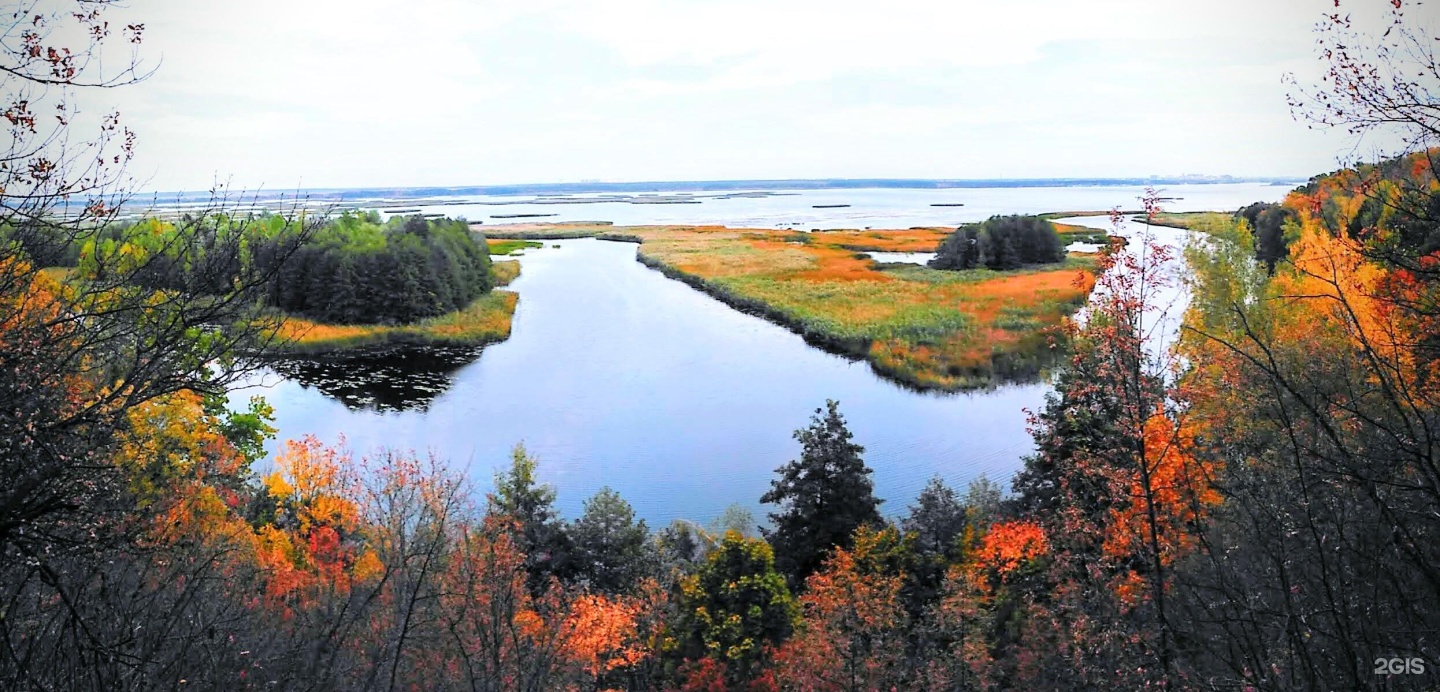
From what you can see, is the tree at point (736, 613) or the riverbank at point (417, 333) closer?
the tree at point (736, 613)

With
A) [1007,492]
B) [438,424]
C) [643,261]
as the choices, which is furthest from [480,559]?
[643,261]

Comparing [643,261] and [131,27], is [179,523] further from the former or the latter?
[643,261]

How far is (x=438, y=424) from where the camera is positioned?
87.6ft

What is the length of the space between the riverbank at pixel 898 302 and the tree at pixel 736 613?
709 cm

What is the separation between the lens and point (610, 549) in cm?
1644

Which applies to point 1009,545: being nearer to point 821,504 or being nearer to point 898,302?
point 821,504

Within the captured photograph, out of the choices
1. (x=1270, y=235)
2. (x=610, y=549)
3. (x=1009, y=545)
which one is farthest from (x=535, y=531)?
(x=1270, y=235)

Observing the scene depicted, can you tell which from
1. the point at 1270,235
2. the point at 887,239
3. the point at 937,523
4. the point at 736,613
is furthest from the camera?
the point at 887,239

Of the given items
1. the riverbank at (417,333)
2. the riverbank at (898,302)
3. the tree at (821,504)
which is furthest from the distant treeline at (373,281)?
the tree at (821,504)

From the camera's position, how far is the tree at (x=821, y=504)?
16.8 meters

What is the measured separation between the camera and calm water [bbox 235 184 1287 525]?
73.9ft

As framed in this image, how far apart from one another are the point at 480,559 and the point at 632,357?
2156cm

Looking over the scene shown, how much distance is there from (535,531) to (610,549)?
5.10 ft

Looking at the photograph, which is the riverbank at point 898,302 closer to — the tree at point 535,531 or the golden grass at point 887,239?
the golden grass at point 887,239
